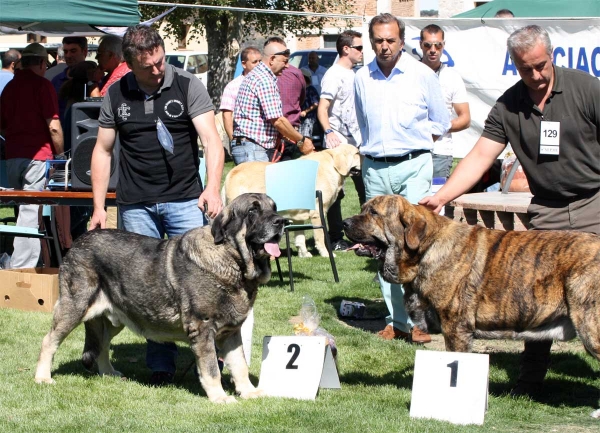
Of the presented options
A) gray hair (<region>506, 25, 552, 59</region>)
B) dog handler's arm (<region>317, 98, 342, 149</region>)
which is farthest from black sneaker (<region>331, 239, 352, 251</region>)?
gray hair (<region>506, 25, 552, 59</region>)

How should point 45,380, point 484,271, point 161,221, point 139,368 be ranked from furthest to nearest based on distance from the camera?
point 139,368, point 161,221, point 45,380, point 484,271

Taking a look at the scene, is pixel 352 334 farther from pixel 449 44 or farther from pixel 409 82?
pixel 449 44

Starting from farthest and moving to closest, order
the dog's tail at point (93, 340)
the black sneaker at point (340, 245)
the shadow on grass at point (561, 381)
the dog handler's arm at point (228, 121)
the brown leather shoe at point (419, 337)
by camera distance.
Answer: the black sneaker at point (340, 245), the dog handler's arm at point (228, 121), the brown leather shoe at point (419, 337), the dog's tail at point (93, 340), the shadow on grass at point (561, 381)

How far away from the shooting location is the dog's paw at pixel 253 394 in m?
5.36

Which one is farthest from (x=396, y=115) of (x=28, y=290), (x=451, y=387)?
(x=28, y=290)

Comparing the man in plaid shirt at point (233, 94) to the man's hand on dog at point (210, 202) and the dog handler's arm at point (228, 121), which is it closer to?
the dog handler's arm at point (228, 121)

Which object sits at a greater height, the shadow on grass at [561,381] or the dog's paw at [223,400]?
the dog's paw at [223,400]

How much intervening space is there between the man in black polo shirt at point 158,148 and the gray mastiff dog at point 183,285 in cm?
25

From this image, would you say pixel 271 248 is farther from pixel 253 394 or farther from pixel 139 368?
pixel 139 368

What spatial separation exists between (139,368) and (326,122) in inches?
178

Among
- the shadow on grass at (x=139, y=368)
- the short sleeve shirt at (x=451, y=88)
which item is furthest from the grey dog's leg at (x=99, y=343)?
the short sleeve shirt at (x=451, y=88)

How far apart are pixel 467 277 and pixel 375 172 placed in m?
1.80

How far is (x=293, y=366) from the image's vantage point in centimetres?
543

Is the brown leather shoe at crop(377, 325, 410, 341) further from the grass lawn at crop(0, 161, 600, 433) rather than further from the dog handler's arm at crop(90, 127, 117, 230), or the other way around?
the dog handler's arm at crop(90, 127, 117, 230)
